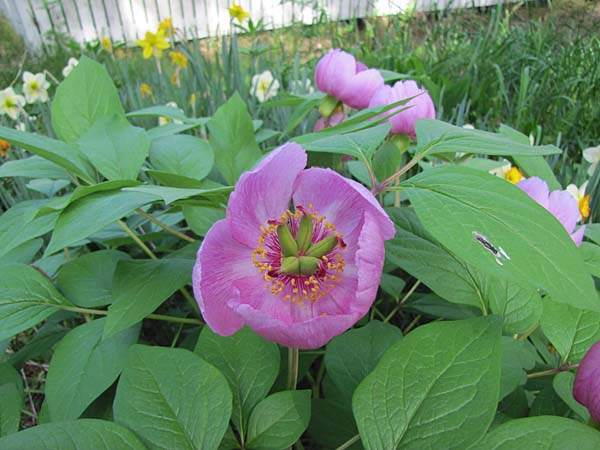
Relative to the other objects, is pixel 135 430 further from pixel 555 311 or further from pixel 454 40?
pixel 454 40

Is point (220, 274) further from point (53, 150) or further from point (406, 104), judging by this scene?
point (406, 104)

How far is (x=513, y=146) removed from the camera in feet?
1.38

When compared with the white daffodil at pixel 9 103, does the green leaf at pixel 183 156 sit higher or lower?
higher

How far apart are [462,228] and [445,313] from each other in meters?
0.26

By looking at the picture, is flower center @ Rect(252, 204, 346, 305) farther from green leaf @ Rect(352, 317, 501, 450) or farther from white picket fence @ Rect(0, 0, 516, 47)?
white picket fence @ Rect(0, 0, 516, 47)

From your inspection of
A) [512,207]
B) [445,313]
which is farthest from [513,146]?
[445,313]

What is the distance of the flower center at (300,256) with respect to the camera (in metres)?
0.45

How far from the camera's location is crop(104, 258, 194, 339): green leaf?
0.45 m

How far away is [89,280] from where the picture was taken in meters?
0.56

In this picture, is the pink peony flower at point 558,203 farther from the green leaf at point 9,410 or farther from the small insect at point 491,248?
the green leaf at point 9,410

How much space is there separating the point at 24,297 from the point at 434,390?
0.40 metres

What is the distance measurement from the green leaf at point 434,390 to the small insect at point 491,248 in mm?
58

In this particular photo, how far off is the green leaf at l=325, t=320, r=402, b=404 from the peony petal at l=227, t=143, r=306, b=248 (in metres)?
0.13

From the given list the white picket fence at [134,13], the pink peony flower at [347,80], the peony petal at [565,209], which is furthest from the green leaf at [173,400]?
the white picket fence at [134,13]
